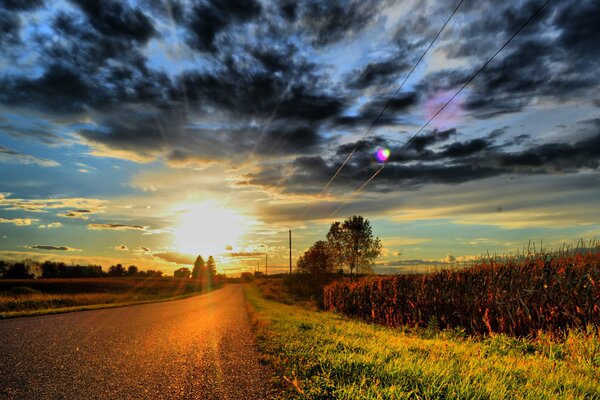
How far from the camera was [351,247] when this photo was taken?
6794cm

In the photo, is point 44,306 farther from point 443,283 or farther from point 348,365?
point 348,365

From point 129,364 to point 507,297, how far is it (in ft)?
38.7

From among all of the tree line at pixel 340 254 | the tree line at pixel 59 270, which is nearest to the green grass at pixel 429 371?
the tree line at pixel 340 254

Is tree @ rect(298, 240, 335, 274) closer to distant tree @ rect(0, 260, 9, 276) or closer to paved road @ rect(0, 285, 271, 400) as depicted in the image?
paved road @ rect(0, 285, 271, 400)

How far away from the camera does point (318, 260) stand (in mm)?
63594

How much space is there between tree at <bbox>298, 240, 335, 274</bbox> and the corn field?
43188 mm

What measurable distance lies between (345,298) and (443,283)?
387 inches

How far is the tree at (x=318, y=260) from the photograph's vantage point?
208ft

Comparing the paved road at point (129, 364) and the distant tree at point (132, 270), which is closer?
the paved road at point (129, 364)

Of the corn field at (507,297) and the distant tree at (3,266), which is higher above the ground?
the distant tree at (3,266)

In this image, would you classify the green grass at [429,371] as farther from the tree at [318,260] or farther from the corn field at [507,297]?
the tree at [318,260]

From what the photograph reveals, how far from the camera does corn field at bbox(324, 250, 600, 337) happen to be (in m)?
11.6

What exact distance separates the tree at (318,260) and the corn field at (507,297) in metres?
43.2

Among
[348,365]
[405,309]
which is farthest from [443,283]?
[348,365]
